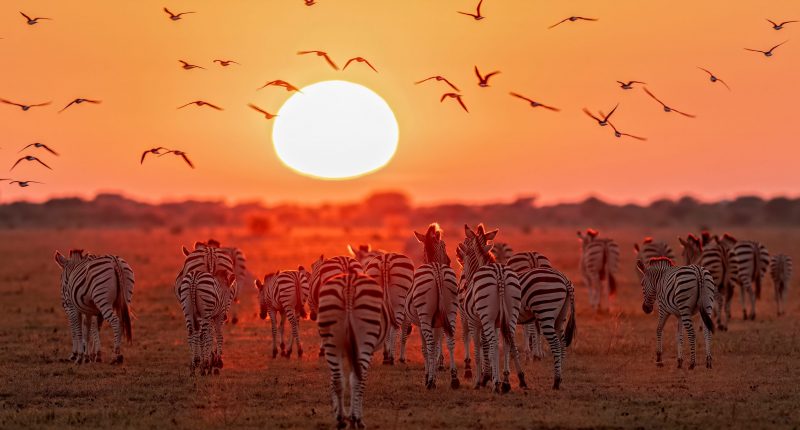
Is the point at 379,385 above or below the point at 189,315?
below

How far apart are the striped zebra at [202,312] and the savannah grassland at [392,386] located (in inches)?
16.9

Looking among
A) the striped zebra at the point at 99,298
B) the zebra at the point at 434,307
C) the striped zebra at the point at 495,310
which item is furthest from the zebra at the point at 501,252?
the striped zebra at the point at 99,298

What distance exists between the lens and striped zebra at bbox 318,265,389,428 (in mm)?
13641

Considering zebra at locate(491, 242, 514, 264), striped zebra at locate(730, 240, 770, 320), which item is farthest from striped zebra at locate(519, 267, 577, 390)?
striped zebra at locate(730, 240, 770, 320)

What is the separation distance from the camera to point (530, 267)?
20359mm

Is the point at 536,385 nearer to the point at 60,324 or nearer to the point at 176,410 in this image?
the point at 176,410

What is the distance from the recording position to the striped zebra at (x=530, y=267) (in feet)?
67.1

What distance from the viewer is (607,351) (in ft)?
71.7

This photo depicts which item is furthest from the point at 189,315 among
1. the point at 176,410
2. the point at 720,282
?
the point at 720,282

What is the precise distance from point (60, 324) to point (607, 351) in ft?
49.9

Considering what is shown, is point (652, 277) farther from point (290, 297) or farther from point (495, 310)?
point (290, 297)

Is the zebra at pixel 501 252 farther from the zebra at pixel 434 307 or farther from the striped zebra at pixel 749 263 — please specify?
the zebra at pixel 434 307

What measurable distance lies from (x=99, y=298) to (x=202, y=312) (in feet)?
9.09

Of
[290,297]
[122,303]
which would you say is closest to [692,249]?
[290,297]
